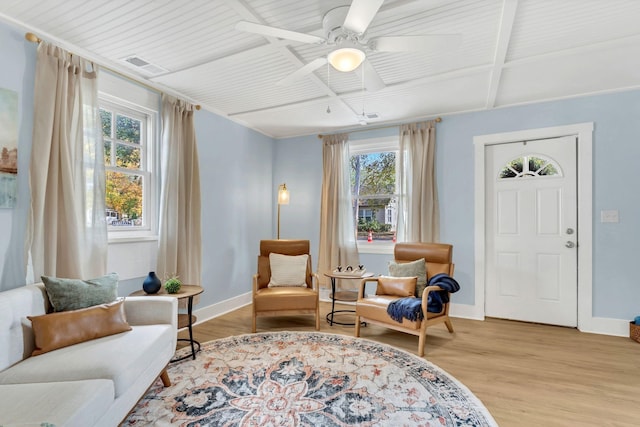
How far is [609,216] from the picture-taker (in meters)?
3.31

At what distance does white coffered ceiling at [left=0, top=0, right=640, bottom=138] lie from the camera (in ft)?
6.71

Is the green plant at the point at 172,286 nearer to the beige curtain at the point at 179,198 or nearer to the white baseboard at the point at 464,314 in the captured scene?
the beige curtain at the point at 179,198

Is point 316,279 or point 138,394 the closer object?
point 138,394

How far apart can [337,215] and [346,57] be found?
287cm

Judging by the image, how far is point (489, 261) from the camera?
3.89 metres

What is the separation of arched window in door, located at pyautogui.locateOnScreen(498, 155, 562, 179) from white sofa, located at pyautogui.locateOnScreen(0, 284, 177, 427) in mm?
3901

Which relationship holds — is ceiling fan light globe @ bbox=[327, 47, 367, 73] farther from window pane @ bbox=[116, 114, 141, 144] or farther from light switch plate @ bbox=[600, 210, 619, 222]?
light switch plate @ bbox=[600, 210, 619, 222]

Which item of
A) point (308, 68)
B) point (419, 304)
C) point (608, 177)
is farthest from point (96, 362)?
point (608, 177)

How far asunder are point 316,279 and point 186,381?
1.60 m

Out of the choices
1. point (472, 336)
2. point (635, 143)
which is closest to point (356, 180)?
point (472, 336)

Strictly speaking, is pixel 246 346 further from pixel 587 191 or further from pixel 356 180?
pixel 587 191

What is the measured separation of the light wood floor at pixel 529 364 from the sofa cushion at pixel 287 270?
1.53 ft

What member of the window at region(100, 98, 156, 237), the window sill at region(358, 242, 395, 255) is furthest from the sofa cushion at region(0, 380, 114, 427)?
→ the window sill at region(358, 242, 395, 255)

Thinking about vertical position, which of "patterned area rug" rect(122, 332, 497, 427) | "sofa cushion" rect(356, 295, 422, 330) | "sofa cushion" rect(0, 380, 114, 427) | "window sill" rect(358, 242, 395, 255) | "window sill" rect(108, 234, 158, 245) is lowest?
"patterned area rug" rect(122, 332, 497, 427)
